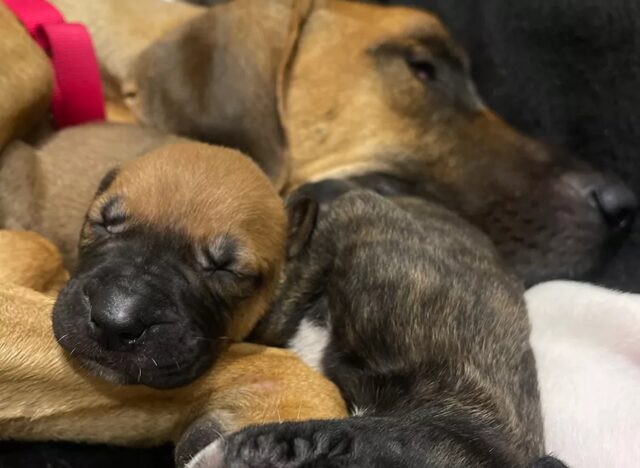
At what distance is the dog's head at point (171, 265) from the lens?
1526mm

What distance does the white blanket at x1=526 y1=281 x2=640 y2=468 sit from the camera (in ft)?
5.21

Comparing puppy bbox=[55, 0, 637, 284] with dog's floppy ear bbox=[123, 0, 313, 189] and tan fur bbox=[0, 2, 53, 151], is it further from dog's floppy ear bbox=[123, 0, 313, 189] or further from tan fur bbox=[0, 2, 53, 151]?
tan fur bbox=[0, 2, 53, 151]

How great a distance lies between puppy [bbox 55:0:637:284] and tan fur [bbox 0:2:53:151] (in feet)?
0.92

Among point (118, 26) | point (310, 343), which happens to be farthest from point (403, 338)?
point (118, 26)

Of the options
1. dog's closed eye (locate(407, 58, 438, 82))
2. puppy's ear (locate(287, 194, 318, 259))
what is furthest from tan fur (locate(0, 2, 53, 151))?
dog's closed eye (locate(407, 58, 438, 82))

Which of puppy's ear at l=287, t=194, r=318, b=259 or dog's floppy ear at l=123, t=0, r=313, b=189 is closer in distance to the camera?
puppy's ear at l=287, t=194, r=318, b=259

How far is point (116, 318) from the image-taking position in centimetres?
149

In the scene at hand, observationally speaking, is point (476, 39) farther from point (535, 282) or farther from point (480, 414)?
point (480, 414)

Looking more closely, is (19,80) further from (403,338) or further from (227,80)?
(403,338)

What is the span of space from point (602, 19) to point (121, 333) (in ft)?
5.32

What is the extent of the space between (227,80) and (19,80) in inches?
20.4

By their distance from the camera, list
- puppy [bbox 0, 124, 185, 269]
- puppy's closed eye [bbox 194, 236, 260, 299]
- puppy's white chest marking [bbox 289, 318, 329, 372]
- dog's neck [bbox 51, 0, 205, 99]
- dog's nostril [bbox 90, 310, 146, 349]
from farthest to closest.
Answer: dog's neck [bbox 51, 0, 205, 99], puppy [bbox 0, 124, 185, 269], puppy's white chest marking [bbox 289, 318, 329, 372], puppy's closed eye [bbox 194, 236, 260, 299], dog's nostril [bbox 90, 310, 146, 349]

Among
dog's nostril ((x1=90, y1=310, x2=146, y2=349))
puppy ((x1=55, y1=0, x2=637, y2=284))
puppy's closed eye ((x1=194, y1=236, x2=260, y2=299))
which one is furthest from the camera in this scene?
puppy ((x1=55, y1=0, x2=637, y2=284))

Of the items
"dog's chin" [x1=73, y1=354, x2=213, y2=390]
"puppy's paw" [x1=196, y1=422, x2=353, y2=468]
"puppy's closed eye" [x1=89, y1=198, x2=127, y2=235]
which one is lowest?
"dog's chin" [x1=73, y1=354, x2=213, y2=390]
